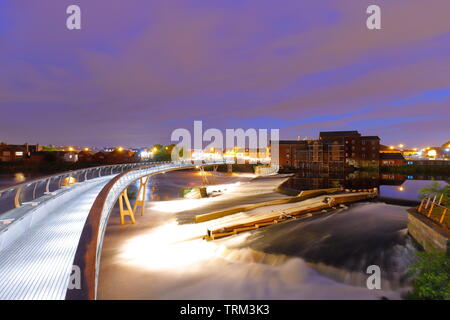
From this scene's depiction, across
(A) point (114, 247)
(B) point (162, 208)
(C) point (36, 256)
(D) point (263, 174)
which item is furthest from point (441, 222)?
(D) point (263, 174)

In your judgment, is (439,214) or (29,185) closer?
(439,214)

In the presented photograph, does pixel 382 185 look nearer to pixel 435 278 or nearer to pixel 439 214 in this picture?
pixel 439 214

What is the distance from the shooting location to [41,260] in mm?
5969

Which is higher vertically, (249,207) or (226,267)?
(249,207)

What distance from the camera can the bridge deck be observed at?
487 cm

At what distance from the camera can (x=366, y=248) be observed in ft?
45.5

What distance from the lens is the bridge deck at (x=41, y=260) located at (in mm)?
4867

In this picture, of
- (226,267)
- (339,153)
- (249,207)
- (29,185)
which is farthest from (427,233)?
(339,153)

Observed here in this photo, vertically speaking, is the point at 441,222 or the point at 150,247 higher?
the point at 441,222

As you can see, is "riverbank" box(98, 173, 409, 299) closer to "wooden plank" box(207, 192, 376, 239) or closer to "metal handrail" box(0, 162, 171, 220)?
"wooden plank" box(207, 192, 376, 239)

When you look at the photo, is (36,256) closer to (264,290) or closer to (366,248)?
(264,290)

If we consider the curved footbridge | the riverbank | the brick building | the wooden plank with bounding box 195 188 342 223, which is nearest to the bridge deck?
the curved footbridge

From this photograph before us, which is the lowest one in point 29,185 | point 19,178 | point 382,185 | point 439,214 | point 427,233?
point 382,185
